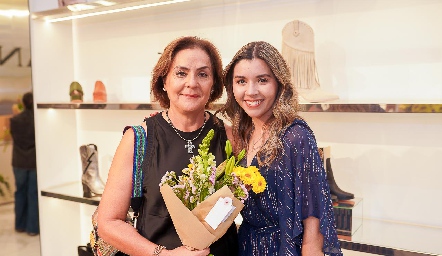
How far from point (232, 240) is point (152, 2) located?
159 cm

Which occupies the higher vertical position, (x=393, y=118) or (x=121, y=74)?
(x=121, y=74)

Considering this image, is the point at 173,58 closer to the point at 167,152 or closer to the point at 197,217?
the point at 167,152

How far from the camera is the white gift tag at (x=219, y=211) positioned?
4.73 feet

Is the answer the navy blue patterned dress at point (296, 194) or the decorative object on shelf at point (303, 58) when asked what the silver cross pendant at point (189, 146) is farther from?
the decorative object on shelf at point (303, 58)

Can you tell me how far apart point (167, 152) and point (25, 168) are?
1.89 meters

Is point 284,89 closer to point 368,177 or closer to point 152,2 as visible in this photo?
point 368,177

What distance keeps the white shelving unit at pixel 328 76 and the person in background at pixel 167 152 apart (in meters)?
0.91

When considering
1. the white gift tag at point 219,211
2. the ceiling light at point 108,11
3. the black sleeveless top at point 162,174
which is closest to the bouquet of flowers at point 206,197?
the white gift tag at point 219,211

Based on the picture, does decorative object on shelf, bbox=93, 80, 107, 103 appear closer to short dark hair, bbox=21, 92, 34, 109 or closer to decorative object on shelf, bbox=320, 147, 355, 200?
short dark hair, bbox=21, 92, 34, 109

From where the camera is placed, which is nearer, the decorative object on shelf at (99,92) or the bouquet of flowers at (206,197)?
the bouquet of flowers at (206,197)

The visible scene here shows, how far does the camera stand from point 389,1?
7.59 ft

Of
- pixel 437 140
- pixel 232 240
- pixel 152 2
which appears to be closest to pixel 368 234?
pixel 437 140

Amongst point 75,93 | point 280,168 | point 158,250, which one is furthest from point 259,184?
point 75,93

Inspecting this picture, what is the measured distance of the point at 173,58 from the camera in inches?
71.0
